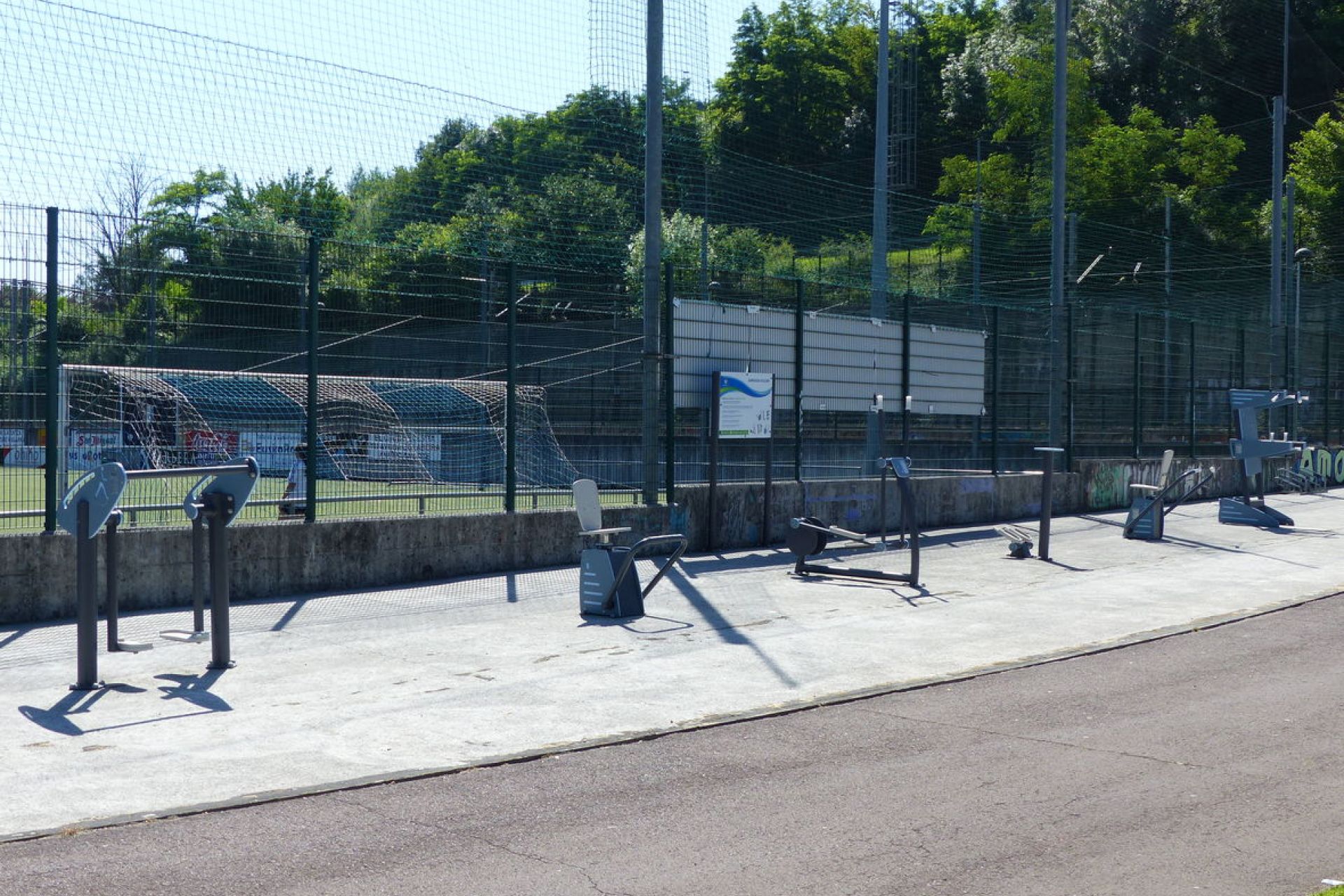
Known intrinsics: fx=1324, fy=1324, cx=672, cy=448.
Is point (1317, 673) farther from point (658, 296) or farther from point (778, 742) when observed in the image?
point (658, 296)

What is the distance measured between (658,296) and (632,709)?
761cm

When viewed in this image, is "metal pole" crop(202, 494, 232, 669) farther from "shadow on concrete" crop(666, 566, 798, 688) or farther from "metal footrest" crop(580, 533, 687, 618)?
→ "shadow on concrete" crop(666, 566, 798, 688)

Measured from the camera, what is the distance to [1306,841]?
5055 mm

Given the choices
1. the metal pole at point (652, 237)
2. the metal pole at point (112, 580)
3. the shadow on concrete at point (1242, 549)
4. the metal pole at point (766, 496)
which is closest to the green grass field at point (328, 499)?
the metal pole at point (652, 237)

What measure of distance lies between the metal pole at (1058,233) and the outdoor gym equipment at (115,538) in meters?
14.7

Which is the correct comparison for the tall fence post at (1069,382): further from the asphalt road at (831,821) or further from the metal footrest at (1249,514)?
the asphalt road at (831,821)

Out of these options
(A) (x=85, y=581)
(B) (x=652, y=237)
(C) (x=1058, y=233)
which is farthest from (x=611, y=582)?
(C) (x=1058, y=233)

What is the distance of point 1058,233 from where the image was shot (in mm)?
21047

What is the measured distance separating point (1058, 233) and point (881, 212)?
284 cm

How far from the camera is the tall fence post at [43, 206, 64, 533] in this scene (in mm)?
9914

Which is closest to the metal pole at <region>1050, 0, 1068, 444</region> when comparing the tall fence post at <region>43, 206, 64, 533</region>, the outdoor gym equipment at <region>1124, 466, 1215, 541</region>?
the outdoor gym equipment at <region>1124, 466, 1215, 541</region>

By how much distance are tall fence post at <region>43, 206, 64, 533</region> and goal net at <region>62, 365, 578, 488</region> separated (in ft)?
6.80

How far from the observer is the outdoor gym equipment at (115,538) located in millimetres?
7531

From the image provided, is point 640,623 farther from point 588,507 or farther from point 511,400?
point 511,400
